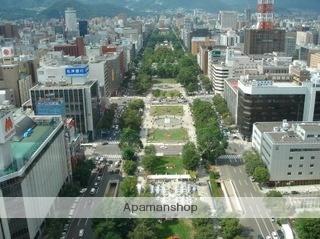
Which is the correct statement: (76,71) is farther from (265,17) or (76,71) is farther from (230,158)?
(265,17)

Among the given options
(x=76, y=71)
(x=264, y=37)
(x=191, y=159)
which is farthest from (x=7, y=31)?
(x=191, y=159)

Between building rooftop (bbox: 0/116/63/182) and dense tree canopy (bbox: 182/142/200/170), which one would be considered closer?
building rooftop (bbox: 0/116/63/182)

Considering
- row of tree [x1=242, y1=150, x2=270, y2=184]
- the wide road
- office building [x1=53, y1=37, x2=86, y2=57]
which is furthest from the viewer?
office building [x1=53, y1=37, x2=86, y2=57]

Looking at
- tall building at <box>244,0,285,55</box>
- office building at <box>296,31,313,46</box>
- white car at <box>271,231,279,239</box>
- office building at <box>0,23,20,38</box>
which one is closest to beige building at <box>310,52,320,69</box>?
tall building at <box>244,0,285,55</box>

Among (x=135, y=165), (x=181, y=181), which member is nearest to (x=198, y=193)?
(x=181, y=181)

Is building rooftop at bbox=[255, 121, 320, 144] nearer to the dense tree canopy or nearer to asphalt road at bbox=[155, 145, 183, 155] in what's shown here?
the dense tree canopy

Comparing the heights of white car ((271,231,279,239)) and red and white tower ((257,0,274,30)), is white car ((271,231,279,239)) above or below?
below

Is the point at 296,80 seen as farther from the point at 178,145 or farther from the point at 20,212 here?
the point at 20,212

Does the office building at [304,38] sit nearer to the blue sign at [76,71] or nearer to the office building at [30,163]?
the blue sign at [76,71]
